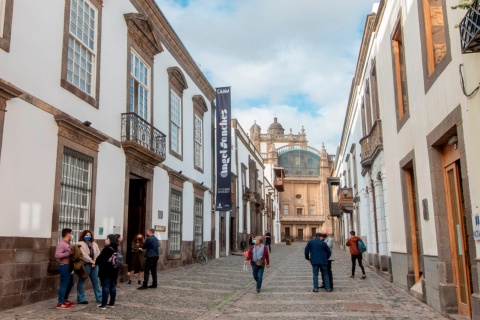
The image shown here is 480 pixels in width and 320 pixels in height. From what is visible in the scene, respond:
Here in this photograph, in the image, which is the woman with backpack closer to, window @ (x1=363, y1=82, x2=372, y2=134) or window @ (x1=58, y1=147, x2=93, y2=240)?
window @ (x1=58, y1=147, x2=93, y2=240)

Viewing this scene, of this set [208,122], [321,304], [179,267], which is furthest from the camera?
[208,122]

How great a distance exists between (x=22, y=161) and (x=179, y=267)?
969 centimetres

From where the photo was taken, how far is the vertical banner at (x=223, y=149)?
73.3 ft

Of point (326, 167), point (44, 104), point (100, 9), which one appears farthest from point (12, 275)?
point (326, 167)

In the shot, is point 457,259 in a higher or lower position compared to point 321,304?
higher

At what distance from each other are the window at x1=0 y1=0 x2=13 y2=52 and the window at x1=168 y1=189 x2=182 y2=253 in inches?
375

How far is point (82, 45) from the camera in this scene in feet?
36.4

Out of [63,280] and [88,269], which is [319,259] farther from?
[63,280]

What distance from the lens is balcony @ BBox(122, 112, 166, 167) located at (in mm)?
13031

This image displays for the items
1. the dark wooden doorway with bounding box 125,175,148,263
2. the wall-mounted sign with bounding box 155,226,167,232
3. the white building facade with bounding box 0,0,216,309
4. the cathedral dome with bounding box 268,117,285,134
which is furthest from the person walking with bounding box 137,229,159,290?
the cathedral dome with bounding box 268,117,285,134

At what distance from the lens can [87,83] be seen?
11359 mm

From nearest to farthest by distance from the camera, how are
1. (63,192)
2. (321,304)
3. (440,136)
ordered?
1. (440,136)
2. (321,304)
3. (63,192)

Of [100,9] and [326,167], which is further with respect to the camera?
[326,167]

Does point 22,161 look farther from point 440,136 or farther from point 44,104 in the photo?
point 440,136
